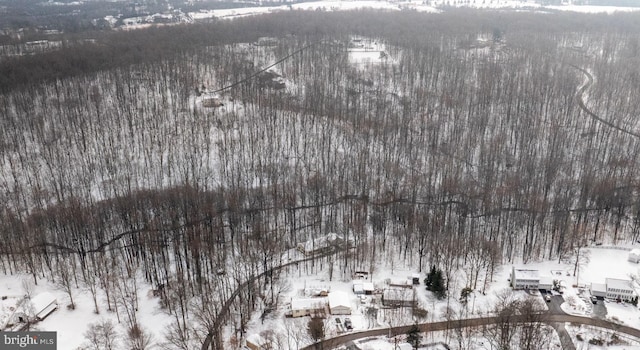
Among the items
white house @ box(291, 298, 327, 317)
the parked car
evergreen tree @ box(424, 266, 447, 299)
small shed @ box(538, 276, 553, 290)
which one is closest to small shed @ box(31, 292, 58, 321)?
white house @ box(291, 298, 327, 317)

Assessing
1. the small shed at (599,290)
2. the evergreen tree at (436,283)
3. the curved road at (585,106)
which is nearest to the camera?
the small shed at (599,290)

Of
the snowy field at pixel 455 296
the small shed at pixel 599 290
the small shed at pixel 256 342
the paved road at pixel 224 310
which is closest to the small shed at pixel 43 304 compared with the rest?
the paved road at pixel 224 310

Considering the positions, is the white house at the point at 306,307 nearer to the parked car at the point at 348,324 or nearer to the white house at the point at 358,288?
the parked car at the point at 348,324

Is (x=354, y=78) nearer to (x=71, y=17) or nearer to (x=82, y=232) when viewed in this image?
(x=82, y=232)

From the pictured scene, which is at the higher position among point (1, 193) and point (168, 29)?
point (168, 29)

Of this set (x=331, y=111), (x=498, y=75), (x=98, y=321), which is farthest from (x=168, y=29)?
(x=98, y=321)

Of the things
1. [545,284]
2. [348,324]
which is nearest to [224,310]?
[348,324]
